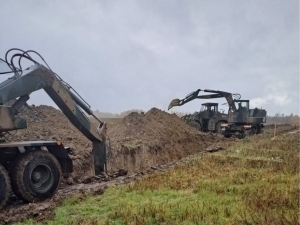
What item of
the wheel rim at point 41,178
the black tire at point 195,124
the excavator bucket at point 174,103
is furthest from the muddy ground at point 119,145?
the excavator bucket at point 174,103

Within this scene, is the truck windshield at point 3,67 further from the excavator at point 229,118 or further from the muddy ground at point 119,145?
the excavator at point 229,118

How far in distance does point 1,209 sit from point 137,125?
40.1 feet

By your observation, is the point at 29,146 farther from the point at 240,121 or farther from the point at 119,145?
the point at 240,121

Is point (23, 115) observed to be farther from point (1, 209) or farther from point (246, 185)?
point (246, 185)

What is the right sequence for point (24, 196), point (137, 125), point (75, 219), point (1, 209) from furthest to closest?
point (137, 125) → point (24, 196) → point (1, 209) → point (75, 219)

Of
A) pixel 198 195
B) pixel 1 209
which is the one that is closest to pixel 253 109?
pixel 198 195

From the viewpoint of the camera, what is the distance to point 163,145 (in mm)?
17172

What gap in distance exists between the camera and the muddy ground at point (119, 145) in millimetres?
7579

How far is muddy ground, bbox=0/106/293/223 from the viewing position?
7.58 meters

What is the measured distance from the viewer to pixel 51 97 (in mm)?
8484

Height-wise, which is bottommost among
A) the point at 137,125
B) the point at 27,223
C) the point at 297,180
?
the point at 27,223

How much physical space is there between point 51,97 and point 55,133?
613 cm

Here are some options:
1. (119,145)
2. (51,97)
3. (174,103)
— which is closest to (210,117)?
(174,103)

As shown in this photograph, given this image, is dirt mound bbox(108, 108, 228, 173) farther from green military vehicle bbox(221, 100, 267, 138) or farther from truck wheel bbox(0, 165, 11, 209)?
truck wheel bbox(0, 165, 11, 209)
